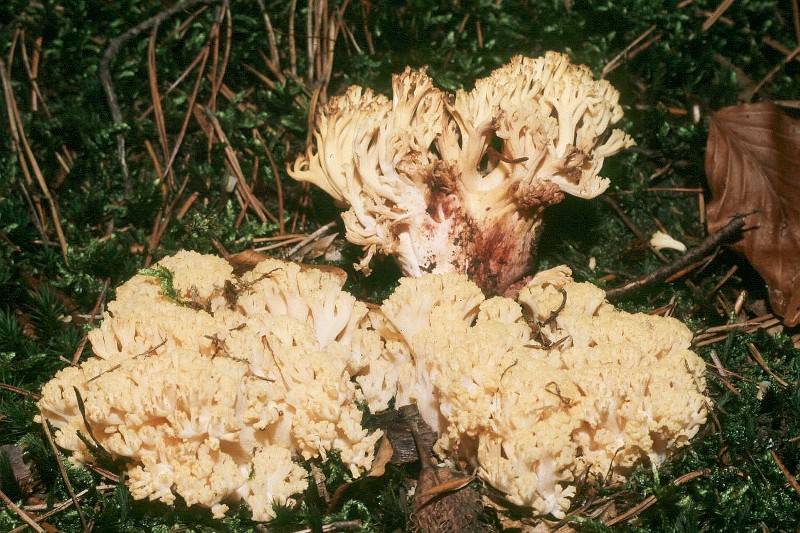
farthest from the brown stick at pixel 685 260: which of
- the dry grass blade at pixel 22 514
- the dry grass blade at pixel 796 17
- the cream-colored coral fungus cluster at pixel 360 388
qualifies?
the dry grass blade at pixel 22 514

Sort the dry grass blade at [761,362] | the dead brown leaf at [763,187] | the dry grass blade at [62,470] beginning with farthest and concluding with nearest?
1. the dead brown leaf at [763,187]
2. the dry grass blade at [761,362]
3. the dry grass blade at [62,470]

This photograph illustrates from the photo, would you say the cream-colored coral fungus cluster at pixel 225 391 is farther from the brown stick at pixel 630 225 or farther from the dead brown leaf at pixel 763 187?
the dead brown leaf at pixel 763 187

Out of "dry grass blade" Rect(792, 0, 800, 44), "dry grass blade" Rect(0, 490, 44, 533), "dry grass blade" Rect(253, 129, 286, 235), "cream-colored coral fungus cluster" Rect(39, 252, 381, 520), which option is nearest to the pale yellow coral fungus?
"cream-colored coral fungus cluster" Rect(39, 252, 381, 520)

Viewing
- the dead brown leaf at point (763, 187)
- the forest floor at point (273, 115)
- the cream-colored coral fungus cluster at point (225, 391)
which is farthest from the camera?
the forest floor at point (273, 115)

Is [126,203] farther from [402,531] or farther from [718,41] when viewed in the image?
[718,41]

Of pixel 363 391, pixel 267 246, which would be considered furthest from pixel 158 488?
pixel 267 246

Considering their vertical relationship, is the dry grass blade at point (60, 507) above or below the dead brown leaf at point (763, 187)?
below

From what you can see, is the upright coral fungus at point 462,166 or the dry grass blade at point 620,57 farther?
the dry grass blade at point 620,57
